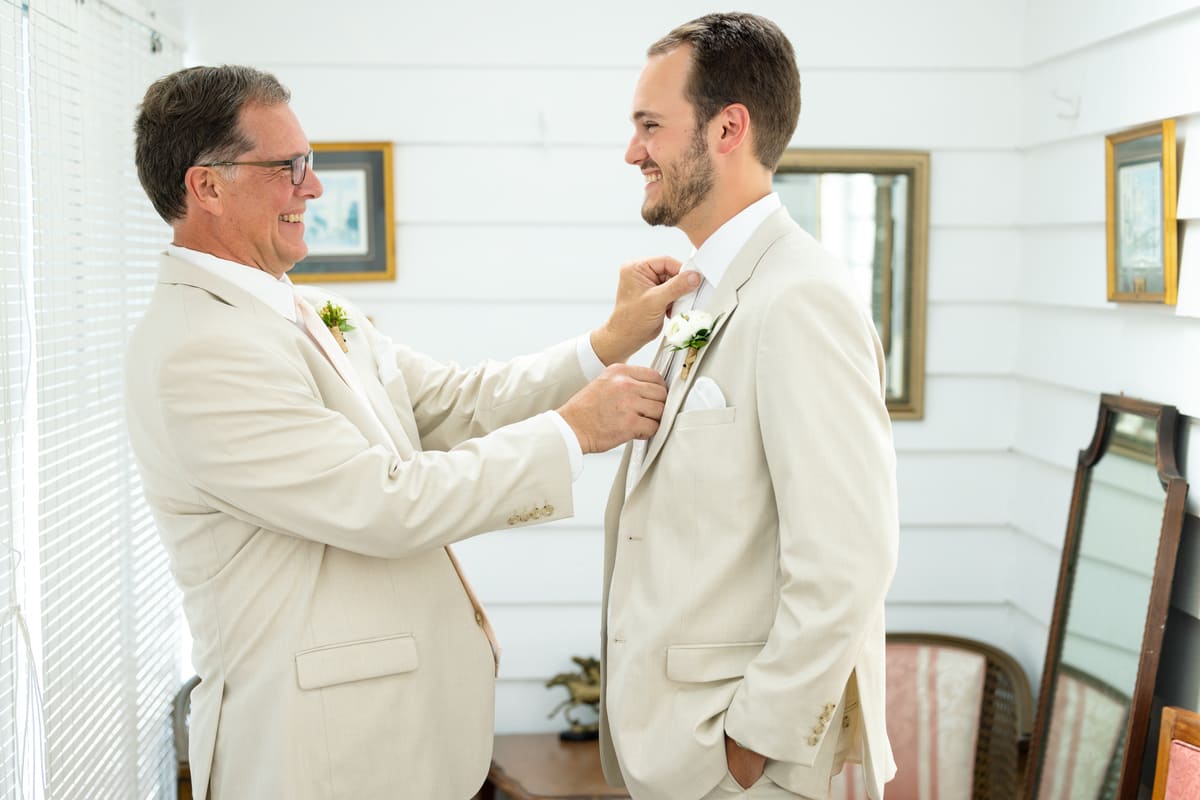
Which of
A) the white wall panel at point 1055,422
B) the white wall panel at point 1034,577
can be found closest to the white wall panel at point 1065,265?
the white wall panel at point 1055,422

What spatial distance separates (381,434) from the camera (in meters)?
1.83

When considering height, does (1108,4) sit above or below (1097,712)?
above

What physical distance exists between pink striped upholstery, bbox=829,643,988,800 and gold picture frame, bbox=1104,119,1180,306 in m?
1.15

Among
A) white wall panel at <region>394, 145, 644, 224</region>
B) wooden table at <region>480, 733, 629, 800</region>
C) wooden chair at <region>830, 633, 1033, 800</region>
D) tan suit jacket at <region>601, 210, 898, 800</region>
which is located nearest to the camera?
tan suit jacket at <region>601, 210, 898, 800</region>

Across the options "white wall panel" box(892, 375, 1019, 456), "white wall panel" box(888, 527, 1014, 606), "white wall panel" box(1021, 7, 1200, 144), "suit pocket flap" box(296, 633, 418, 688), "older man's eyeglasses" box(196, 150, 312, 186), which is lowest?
"white wall panel" box(888, 527, 1014, 606)

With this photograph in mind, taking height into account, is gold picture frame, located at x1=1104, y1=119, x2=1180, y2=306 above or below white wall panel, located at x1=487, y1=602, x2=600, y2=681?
above

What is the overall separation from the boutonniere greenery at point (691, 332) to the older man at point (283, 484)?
0.11m

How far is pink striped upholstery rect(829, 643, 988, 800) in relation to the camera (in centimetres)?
300

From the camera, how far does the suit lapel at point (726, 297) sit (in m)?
1.70

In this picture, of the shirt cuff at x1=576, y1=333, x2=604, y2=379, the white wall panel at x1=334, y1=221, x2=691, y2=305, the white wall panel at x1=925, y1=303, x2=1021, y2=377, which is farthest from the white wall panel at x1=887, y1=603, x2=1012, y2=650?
the shirt cuff at x1=576, y1=333, x2=604, y2=379

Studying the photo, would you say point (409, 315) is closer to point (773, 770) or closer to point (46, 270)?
point (46, 270)

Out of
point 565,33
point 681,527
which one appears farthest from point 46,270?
point 565,33

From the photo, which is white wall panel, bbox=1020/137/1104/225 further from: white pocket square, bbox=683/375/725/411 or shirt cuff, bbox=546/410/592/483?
shirt cuff, bbox=546/410/592/483

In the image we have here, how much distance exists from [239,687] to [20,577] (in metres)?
0.52
